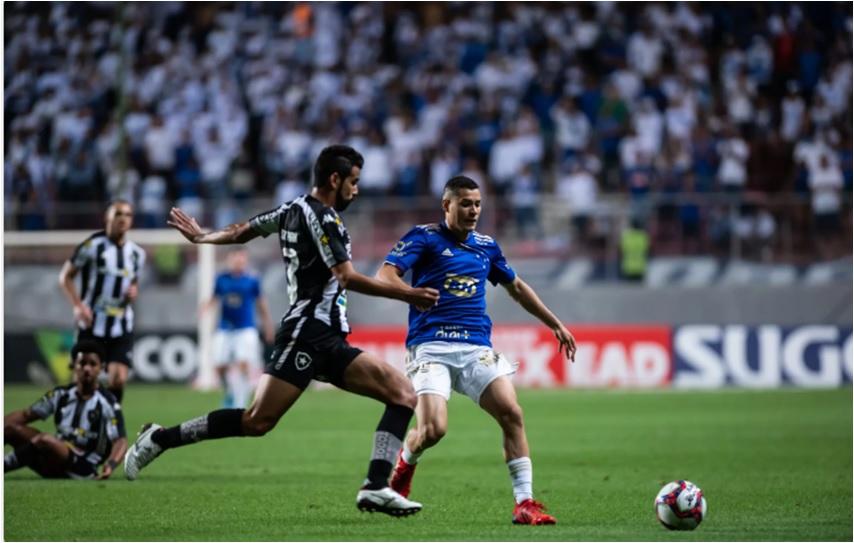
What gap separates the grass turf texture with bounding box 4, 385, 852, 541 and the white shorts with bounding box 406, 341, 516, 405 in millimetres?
764

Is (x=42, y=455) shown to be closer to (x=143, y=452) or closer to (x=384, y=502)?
(x=143, y=452)

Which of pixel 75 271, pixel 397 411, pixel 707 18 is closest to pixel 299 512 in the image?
pixel 397 411

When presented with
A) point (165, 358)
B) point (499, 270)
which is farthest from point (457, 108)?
point (499, 270)

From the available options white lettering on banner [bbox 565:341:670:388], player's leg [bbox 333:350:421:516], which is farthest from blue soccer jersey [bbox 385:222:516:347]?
white lettering on banner [bbox 565:341:670:388]

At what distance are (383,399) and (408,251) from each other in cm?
87

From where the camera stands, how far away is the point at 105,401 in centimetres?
1131

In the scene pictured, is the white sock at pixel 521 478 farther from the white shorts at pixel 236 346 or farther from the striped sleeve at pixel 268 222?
the white shorts at pixel 236 346

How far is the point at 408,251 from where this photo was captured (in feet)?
28.1

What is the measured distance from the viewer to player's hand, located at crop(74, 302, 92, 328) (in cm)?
1244

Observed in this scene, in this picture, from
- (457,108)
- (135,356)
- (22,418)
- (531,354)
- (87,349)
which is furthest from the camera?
(457,108)

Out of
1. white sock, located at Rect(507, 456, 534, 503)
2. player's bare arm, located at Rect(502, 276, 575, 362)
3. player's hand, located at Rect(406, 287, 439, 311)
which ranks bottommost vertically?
white sock, located at Rect(507, 456, 534, 503)

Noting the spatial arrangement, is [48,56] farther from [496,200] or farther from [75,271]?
[75,271]

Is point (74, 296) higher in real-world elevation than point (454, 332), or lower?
higher

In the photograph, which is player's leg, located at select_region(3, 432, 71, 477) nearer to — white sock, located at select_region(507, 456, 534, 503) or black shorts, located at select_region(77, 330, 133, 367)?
black shorts, located at select_region(77, 330, 133, 367)
